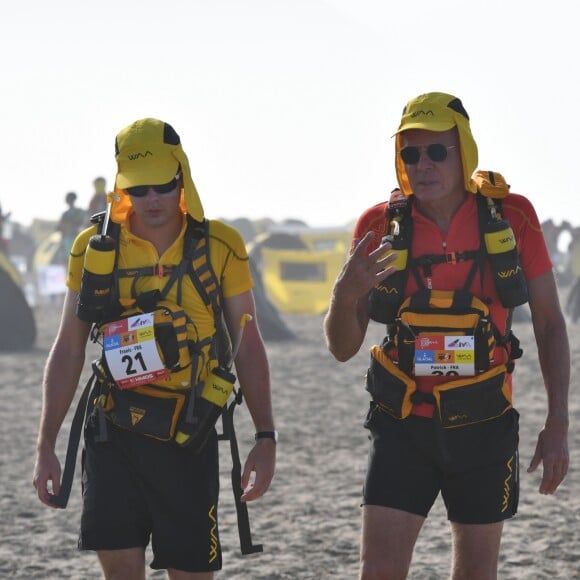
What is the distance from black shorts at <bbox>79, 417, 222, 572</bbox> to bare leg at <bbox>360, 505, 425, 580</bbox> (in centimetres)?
51

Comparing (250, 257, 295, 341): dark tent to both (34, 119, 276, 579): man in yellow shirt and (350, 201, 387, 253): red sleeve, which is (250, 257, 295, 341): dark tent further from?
(34, 119, 276, 579): man in yellow shirt

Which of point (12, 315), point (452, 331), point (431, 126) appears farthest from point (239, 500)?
point (12, 315)

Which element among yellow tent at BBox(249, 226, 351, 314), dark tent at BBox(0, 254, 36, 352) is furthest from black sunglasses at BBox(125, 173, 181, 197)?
yellow tent at BBox(249, 226, 351, 314)

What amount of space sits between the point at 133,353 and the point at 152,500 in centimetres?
50

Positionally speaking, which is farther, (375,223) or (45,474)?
(375,223)

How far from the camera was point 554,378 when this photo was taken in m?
4.44

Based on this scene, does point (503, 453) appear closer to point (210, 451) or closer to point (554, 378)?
point (554, 378)

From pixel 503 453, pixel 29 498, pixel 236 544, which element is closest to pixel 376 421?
pixel 503 453

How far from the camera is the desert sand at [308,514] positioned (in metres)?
6.63

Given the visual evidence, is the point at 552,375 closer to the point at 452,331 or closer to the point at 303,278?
the point at 452,331

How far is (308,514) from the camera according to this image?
7.76 m

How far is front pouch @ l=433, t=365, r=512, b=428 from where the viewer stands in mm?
4320

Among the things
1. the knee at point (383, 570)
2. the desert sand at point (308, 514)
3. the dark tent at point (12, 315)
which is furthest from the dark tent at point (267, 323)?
the knee at point (383, 570)

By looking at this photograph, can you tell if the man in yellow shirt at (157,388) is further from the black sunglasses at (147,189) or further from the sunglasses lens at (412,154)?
the sunglasses lens at (412,154)
